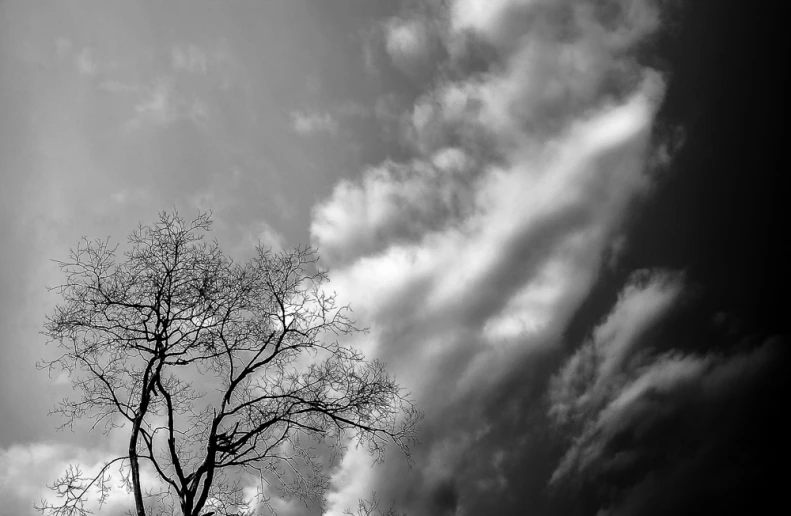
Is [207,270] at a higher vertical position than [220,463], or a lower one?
higher

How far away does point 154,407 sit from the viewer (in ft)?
33.9

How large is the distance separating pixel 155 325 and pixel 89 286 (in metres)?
1.34

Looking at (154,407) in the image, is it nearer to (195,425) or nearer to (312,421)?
(195,425)

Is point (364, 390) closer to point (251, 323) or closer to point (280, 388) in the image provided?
point (280, 388)

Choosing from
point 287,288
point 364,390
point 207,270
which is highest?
point 207,270

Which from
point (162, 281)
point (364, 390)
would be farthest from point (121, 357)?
point (364, 390)

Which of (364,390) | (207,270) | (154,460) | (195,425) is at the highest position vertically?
(207,270)

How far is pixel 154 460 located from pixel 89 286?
11.1ft

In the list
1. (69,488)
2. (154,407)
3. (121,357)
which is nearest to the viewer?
(69,488)

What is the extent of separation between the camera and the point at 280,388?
919cm

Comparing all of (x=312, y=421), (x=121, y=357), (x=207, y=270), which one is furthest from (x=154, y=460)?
(x=207, y=270)

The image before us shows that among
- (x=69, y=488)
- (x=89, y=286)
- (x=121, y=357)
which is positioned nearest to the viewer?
(x=69, y=488)

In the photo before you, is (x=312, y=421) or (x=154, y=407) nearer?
(x=312, y=421)

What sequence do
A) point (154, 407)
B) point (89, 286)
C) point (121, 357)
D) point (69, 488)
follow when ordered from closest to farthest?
point (69, 488) → point (89, 286) → point (121, 357) → point (154, 407)
